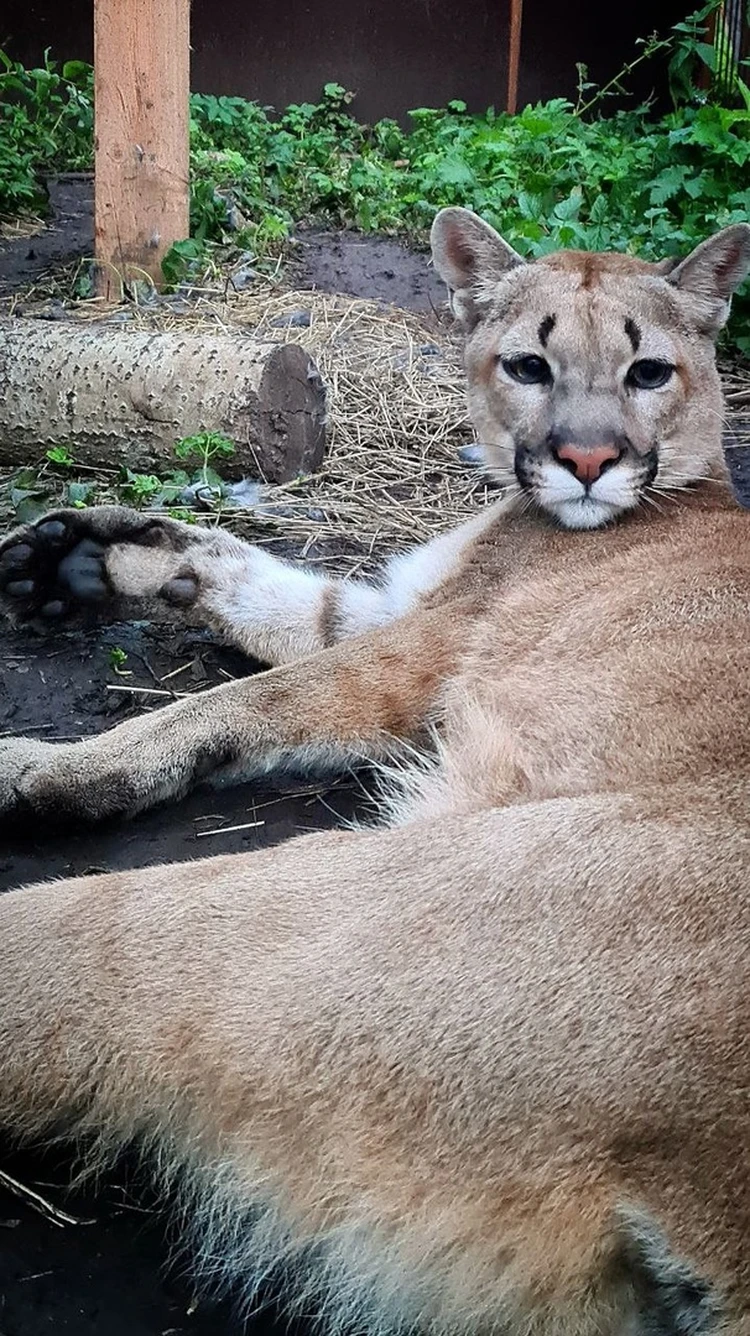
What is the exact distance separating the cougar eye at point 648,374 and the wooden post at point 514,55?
8.92 m

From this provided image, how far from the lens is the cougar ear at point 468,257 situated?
15.3 ft

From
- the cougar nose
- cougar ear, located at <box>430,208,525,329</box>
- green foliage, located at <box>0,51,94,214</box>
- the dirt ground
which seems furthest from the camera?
green foliage, located at <box>0,51,94,214</box>

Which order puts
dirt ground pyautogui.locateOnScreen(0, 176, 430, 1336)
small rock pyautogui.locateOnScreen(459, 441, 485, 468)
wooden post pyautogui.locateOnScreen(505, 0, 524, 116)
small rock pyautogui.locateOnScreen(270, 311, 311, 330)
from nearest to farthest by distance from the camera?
dirt ground pyautogui.locateOnScreen(0, 176, 430, 1336)
small rock pyautogui.locateOnScreen(459, 441, 485, 468)
small rock pyautogui.locateOnScreen(270, 311, 311, 330)
wooden post pyautogui.locateOnScreen(505, 0, 524, 116)

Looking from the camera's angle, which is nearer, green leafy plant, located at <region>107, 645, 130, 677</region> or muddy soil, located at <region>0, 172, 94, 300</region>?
green leafy plant, located at <region>107, 645, 130, 677</region>

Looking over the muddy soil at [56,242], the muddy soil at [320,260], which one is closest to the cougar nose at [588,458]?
the muddy soil at [56,242]

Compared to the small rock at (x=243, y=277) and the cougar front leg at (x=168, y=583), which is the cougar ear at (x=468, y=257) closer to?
the cougar front leg at (x=168, y=583)

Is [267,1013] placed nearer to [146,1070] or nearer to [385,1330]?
[146,1070]

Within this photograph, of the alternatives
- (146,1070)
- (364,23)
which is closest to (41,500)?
(146,1070)

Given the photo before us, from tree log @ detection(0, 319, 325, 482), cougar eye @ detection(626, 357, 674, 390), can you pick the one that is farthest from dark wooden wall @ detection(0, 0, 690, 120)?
cougar eye @ detection(626, 357, 674, 390)

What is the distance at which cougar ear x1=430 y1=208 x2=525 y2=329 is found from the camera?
4.66m

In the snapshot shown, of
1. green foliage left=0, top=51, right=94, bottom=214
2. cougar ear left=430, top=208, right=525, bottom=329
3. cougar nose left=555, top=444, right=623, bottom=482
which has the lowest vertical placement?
cougar nose left=555, top=444, right=623, bottom=482

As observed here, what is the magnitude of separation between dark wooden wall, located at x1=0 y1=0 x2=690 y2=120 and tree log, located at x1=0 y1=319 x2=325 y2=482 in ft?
24.3

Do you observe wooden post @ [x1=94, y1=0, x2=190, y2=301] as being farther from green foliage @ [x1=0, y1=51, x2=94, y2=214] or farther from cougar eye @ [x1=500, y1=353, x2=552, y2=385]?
cougar eye @ [x1=500, y1=353, x2=552, y2=385]

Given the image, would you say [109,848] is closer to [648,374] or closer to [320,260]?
[648,374]
